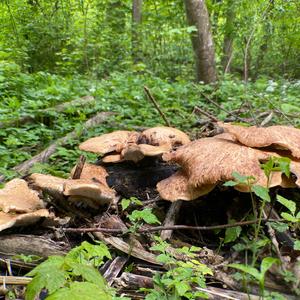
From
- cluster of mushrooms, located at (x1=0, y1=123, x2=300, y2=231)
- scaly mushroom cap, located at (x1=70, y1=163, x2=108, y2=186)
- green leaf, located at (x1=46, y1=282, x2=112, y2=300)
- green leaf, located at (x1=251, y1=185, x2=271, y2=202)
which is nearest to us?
green leaf, located at (x1=46, y1=282, x2=112, y2=300)

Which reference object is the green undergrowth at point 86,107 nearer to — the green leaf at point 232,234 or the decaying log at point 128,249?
the decaying log at point 128,249

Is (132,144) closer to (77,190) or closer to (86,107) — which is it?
(77,190)

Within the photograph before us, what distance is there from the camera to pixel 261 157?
8.76 ft

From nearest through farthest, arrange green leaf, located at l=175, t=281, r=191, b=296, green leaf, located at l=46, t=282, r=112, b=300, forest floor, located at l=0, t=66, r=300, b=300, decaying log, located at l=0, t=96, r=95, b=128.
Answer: green leaf, located at l=46, t=282, r=112, b=300 → green leaf, located at l=175, t=281, r=191, b=296 → forest floor, located at l=0, t=66, r=300, b=300 → decaying log, located at l=0, t=96, r=95, b=128

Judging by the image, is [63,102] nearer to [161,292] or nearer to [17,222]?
[17,222]

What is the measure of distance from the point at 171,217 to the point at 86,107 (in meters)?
4.17

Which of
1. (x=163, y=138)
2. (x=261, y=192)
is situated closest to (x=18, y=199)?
(x=163, y=138)

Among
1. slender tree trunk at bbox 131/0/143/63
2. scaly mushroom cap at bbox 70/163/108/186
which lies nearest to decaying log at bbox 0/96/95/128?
scaly mushroom cap at bbox 70/163/108/186

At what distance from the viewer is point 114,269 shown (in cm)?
239

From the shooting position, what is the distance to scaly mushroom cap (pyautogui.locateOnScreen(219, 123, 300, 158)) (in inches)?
107

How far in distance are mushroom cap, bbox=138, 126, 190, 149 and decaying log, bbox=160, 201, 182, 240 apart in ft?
2.30

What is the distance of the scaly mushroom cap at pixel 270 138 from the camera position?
8.95 feet

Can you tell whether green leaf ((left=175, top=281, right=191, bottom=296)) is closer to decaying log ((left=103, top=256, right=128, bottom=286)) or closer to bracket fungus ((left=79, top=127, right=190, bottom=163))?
decaying log ((left=103, top=256, right=128, bottom=286))

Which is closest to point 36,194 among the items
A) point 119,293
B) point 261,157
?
point 119,293
